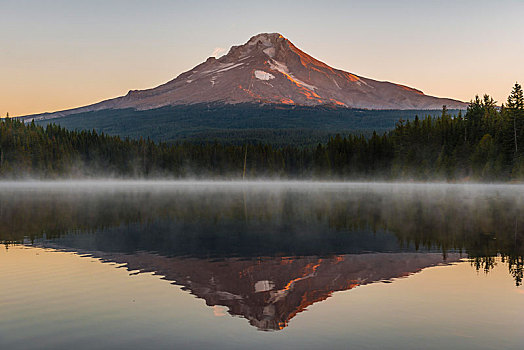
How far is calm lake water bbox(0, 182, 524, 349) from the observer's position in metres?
12.2

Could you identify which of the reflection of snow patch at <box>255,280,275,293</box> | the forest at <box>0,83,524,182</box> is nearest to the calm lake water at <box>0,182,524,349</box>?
the reflection of snow patch at <box>255,280,275,293</box>

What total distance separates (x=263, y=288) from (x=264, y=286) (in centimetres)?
27

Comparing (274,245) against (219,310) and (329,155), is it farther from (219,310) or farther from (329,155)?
(329,155)

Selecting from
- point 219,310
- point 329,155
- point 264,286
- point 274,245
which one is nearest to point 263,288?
point 264,286

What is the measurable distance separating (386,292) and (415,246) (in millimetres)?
10300

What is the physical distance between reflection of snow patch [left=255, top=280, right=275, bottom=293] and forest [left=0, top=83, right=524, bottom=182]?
9509 centimetres

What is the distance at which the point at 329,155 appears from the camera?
162 meters

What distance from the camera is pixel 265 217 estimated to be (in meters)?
41.9

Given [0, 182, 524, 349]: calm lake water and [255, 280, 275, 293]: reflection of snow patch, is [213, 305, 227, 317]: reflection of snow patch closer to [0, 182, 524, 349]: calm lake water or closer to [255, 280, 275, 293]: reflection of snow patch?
[0, 182, 524, 349]: calm lake water

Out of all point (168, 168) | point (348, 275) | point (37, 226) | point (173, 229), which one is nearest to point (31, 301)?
point (348, 275)

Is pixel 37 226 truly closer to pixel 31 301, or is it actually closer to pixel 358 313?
pixel 31 301

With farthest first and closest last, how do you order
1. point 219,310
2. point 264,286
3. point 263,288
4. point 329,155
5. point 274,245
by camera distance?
point 329,155, point 274,245, point 264,286, point 263,288, point 219,310

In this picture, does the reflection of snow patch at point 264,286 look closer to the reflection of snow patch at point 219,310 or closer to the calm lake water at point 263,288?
the calm lake water at point 263,288

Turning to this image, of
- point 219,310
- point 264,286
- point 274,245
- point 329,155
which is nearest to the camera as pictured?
point 219,310
